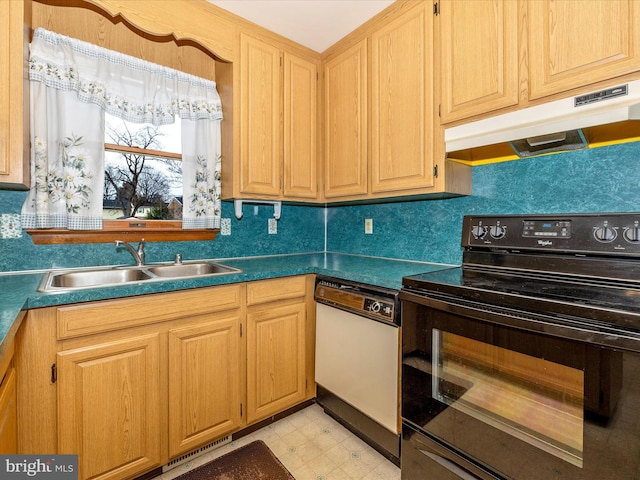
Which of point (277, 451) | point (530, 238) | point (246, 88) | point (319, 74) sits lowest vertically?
point (277, 451)

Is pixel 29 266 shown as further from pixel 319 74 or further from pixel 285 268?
pixel 319 74

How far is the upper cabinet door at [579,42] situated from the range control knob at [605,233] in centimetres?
55

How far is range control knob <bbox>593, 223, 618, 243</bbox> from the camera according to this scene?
3.99 ft

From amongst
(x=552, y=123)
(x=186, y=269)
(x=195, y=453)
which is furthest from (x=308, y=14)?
(x=195, y=453)

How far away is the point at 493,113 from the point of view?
1.44m

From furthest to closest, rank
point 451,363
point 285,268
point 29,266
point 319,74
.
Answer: point 319,74
point 285,268
point 29,266
point 451,363

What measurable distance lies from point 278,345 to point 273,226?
3.10 ft

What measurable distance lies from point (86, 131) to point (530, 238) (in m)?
2.29

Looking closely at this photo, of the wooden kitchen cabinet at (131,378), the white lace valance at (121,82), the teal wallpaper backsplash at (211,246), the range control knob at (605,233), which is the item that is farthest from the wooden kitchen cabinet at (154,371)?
the range control knob at (605,233)

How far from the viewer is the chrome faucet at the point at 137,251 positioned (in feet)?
5.81

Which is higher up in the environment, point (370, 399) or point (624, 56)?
point (624, 56)

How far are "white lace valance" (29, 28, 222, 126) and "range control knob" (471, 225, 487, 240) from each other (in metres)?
1.69

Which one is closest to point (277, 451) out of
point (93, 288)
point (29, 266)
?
point (93, 288)

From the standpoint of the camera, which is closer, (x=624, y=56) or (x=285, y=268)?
(x=624, y=56)
